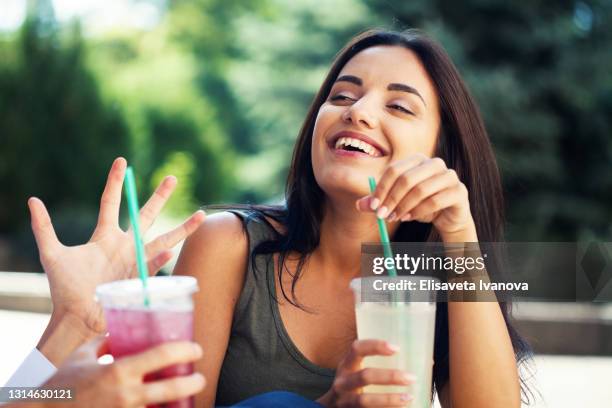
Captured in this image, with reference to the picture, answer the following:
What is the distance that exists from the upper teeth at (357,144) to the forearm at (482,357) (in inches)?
13.8

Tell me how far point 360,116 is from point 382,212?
1.66ft

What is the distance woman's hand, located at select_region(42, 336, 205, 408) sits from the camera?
1146 mm

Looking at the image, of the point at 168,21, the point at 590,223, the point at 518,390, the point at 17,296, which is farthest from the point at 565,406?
the point at 168,21

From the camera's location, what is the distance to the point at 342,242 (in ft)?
7.39

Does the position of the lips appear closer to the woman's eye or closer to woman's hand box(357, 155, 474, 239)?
the woman's eye

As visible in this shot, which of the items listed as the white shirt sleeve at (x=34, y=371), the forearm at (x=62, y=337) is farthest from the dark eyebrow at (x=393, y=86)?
the white shirt sleeve at (x=34, y=371)

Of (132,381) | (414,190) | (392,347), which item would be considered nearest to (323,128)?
(414,190)

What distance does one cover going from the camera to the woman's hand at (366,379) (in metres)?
1.35

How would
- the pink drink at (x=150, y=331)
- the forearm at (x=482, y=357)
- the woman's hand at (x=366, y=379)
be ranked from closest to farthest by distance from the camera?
the pink drink at (x=150, y=331) → the woman's hand at (x=366, y=379) → the forearm at (x=482, y=357)

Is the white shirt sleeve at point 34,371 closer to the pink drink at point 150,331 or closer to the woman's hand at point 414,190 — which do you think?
the pink drink at point 150,331

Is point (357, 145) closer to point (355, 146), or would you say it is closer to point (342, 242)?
point (355, 146)

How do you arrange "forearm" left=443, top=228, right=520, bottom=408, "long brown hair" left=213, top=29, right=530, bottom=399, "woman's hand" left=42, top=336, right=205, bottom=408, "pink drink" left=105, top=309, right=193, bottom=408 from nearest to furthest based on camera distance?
"woman's hand" left=42, top=336, right=205, bottom=408, "pink drink" left=105, top=309, right=193, bottom=408, "forearm" left=443, top=228, right=520, bottom=408, "long brown hair" left=213, top=29, right=530, bottom=399

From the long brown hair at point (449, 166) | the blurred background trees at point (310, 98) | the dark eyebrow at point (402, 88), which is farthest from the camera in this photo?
the blurred background trees at point (310, 98)

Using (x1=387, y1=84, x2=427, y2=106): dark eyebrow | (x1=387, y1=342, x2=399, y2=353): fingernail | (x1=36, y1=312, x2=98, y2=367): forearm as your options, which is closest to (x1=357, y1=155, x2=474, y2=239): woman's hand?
(x1=387, y1=342, x2=399, y2=353): fingernail
